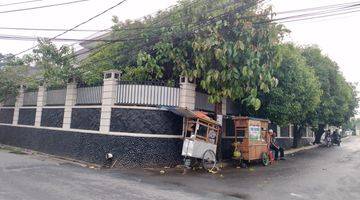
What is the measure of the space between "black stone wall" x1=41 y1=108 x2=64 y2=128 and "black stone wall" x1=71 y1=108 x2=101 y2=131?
42.9 inches

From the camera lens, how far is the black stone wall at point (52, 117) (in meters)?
18.0

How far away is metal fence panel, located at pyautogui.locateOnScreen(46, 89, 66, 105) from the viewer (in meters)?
18.5

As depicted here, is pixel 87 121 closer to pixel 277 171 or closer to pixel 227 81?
pixel 227 81

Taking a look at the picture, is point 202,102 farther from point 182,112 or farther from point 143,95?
point 143,95

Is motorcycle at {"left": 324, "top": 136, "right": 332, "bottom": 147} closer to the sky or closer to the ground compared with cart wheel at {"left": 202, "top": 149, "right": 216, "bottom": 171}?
closer to the sky

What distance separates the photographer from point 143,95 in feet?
49.2

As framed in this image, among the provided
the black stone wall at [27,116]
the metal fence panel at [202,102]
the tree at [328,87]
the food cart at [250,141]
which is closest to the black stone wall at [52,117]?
the black stone wall at [27,116]

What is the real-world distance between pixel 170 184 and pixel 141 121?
404 cm

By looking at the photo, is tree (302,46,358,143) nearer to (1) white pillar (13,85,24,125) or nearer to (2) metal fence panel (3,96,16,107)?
(1) white pillar (13,85,24,125)

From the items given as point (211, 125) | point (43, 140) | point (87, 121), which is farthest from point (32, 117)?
point (211, 125)

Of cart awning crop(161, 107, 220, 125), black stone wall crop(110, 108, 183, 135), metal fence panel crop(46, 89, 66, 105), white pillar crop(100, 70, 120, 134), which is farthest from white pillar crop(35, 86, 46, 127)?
cart awning crop(161, 107, 220, 125)

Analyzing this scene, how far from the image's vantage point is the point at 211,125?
48.4ft

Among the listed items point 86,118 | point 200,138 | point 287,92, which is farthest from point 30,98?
point 287,92

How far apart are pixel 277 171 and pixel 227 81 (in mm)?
4086
